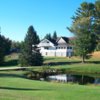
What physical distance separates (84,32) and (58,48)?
3422 cm

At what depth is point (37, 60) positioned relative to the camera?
70.8 meters

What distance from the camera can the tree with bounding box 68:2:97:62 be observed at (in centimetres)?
7106

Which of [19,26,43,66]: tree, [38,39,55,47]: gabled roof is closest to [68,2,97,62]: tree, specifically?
[19,26,43,66]: tree

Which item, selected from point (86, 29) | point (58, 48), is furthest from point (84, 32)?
point (58, 48)

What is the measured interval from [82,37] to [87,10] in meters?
12.7

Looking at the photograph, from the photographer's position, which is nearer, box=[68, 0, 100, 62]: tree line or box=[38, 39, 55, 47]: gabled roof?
box=[68, 0, 100, 62]: tree line

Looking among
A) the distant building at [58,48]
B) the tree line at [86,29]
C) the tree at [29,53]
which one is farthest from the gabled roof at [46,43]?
the tree at [29,53]

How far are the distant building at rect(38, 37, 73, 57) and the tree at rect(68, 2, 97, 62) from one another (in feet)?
69.0

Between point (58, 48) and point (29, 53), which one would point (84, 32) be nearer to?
point (29, 53)

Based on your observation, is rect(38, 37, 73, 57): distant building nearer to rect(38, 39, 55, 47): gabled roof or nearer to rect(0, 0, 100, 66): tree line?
rect(38, 39, 55, 47): gabled roof

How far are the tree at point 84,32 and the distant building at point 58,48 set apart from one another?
2102 centimetres

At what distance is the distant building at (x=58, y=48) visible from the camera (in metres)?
104

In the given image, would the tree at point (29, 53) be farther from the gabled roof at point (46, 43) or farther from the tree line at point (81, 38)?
the gabled roof at point (46, 43)

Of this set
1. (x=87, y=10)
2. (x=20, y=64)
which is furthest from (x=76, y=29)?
(x=20, y=64)
